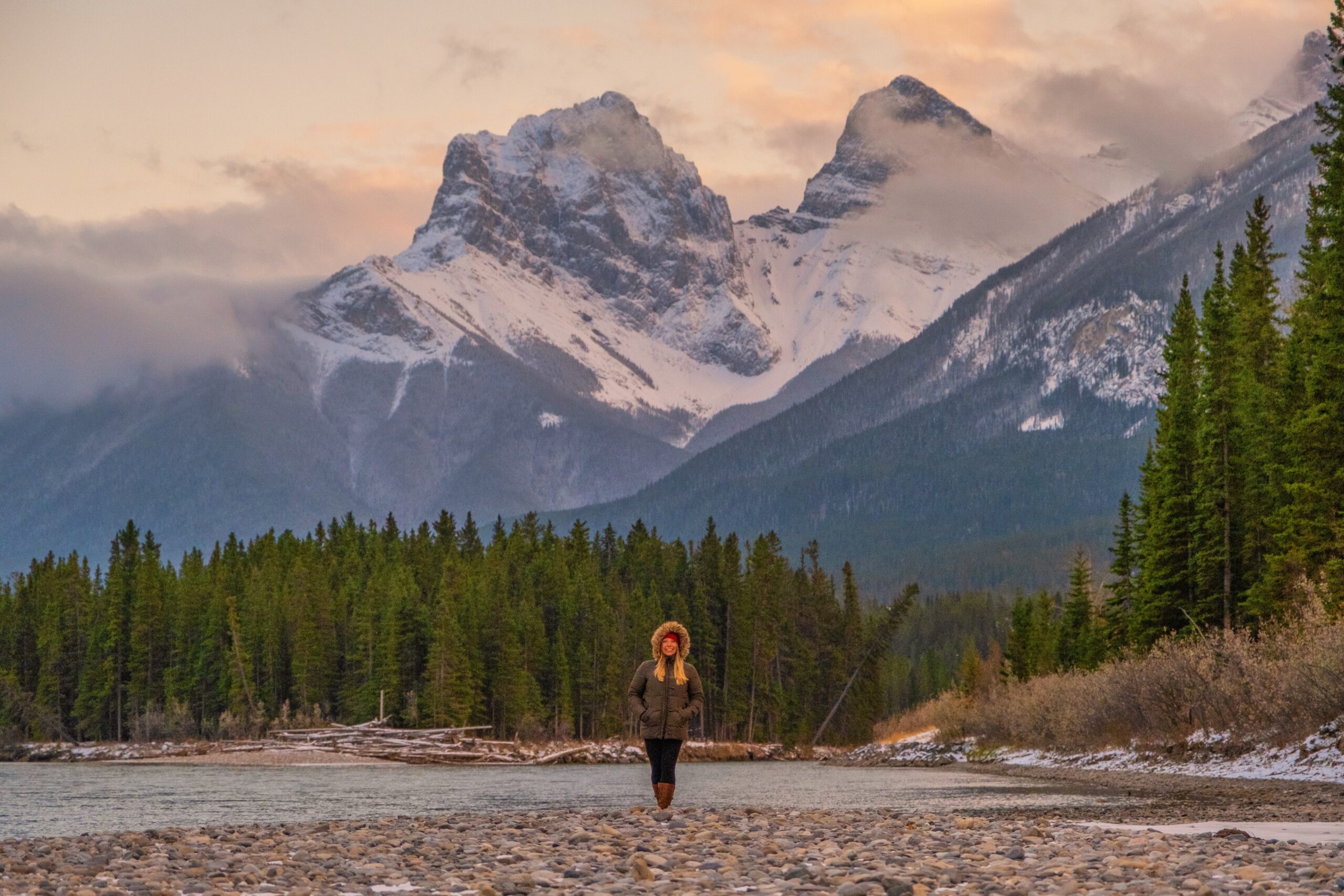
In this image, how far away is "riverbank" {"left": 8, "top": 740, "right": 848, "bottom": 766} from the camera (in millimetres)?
83125

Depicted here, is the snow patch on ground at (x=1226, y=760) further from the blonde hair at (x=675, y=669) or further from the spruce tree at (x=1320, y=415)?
the blonde hair at (x=675, y=669)

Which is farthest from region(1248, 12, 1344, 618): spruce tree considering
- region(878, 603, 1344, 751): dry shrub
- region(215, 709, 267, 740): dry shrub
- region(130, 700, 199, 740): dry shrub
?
region(130, 700, 199, 740): dry shrub

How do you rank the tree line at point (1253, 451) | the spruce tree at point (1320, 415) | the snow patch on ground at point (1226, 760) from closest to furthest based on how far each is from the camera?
the snow patch on ground at point (1226, 760) → the spruce tree at point (1320, 415) → the tree line at point (1253, 451)

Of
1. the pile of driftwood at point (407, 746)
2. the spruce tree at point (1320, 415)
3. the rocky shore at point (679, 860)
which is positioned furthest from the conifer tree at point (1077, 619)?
Answer: the rocky shore at point (679, 860)

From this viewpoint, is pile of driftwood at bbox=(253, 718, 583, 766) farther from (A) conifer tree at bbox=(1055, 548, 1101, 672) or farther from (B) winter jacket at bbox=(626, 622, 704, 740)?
(B) winter jacket at bbox=(626, 622, 704, 740)

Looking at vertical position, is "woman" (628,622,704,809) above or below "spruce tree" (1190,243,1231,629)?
below

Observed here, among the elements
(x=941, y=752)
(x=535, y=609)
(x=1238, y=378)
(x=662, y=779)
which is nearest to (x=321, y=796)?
(x=662, y=779)

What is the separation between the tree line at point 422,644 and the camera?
11050cm

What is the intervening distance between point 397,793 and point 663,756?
27898 mm

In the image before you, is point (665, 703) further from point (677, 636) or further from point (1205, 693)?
point (1205, 693)

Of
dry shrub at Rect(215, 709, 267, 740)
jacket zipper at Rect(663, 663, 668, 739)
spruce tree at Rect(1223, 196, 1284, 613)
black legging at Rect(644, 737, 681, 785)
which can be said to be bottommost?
dry shrub at Rect(215, 709, 267, 740)

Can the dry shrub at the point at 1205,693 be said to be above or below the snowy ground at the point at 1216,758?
above

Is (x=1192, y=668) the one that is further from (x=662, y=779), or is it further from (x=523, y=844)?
(x=523, y=844)

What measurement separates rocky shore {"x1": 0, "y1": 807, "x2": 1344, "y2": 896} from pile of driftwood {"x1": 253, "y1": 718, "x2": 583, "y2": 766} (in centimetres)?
6163
